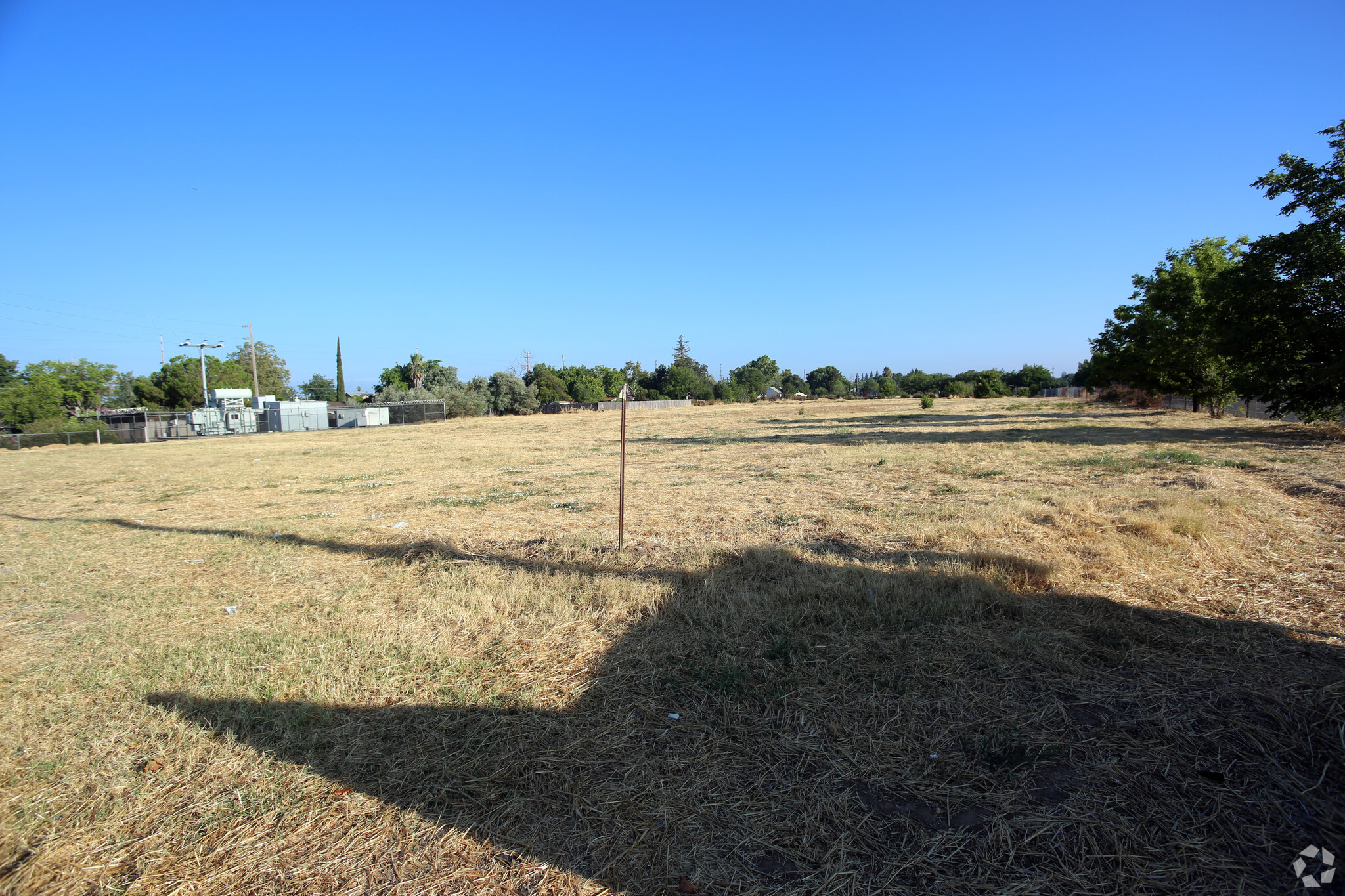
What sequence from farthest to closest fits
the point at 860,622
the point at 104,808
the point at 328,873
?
the point at 860,622, the point at 104,808, the point at 328,873

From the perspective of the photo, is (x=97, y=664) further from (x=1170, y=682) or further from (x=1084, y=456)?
(x=1084, y=456)

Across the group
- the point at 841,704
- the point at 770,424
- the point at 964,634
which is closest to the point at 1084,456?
the point at 964,634

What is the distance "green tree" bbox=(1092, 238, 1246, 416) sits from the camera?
89.0 feet

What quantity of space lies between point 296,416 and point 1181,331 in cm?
6444

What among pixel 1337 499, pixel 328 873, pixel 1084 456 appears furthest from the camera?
pixel 1084 456

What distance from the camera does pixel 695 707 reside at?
3.71 m

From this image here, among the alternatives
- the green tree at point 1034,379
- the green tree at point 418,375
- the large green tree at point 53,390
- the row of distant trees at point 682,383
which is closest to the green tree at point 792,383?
the row of distant trees at point 682,383

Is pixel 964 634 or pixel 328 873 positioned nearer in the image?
pixel 328 873

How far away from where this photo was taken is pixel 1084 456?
15.2 m

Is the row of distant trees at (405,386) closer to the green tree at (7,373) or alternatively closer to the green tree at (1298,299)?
the green tree at (7,373)

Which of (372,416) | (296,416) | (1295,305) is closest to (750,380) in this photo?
(372,416)

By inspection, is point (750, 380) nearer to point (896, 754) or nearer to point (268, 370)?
point (268, 370)

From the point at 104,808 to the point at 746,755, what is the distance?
322 centimetres

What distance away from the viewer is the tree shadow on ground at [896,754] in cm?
249
